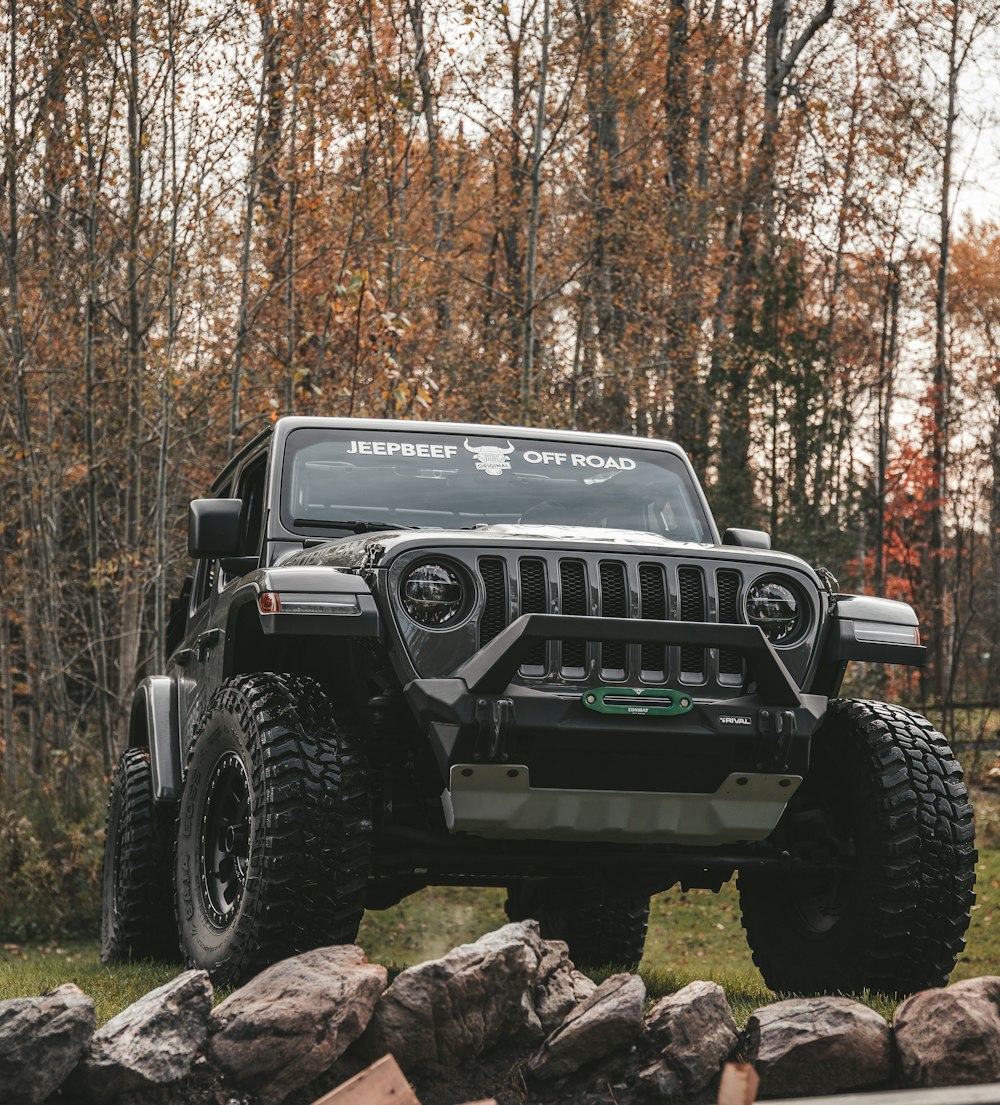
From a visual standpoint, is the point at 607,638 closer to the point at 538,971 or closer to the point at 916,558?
the point at 538,971

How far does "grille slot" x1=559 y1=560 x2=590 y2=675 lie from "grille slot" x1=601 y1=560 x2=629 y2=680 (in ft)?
0.22

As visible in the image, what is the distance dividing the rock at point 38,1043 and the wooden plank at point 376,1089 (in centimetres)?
70

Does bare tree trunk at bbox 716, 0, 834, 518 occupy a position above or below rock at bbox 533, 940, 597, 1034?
above

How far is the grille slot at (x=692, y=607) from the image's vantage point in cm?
514

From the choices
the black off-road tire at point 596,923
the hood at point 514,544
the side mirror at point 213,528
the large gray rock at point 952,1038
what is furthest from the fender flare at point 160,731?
the large gray rock at point 952,1038

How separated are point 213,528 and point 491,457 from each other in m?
1.33

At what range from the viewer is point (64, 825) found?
41.6 ft

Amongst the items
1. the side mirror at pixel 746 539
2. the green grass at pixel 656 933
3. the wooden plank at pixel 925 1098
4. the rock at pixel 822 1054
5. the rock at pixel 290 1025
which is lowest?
the green grass at pixel 656 933

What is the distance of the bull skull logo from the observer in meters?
6.60

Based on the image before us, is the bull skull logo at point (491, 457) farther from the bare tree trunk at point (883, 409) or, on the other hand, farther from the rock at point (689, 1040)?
the bare tree trunk at point (883, 409)

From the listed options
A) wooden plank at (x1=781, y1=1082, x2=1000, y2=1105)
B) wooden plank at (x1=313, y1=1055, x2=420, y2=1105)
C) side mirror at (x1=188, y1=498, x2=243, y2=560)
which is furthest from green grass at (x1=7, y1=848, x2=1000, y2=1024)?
wooden plank at (x1=781, y1=1082, x2=1000, y2=1105)

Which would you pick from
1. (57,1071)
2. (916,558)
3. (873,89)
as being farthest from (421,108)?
(916,558)

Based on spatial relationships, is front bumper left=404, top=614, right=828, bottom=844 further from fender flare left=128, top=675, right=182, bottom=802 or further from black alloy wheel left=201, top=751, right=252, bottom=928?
fender flare left=128, top=675, right=182, bottom=802

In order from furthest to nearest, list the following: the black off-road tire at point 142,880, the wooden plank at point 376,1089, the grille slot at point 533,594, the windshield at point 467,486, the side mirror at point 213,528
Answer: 1. the black off-road tire at point 142,880
2. the windshield at point 467,486
3. the side mirror at point 213,528
4. the grille slot at point 533,594
5. the wooden plank at point 376,1089
